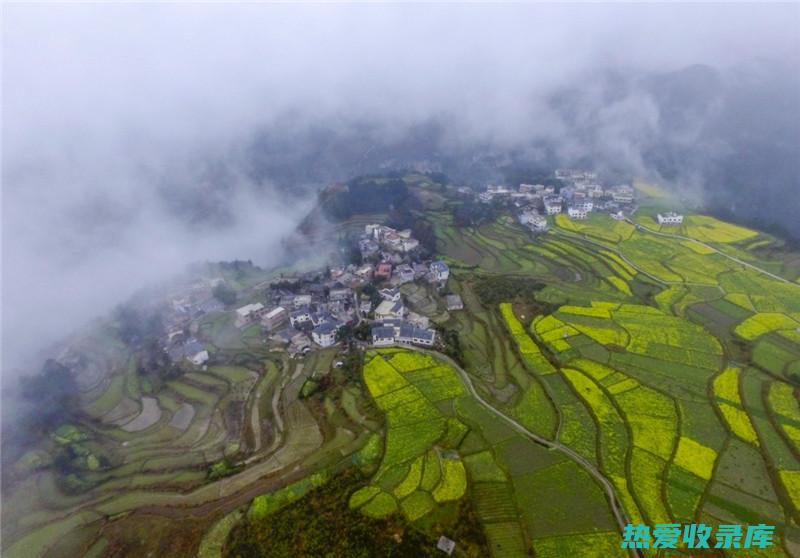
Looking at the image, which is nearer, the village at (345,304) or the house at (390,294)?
the village at (345,304)

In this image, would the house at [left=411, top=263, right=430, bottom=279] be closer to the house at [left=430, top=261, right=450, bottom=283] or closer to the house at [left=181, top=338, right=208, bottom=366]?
the house at [left=430, top=261, right=450, bottom=283]

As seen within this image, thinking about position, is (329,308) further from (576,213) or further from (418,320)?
(576,213)

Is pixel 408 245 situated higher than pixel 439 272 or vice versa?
pixel 439 272

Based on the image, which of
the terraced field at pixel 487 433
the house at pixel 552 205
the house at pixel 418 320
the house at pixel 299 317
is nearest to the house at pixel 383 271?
the terraced field at pixel 487 433

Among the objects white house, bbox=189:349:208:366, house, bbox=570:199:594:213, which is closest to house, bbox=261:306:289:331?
white house, bbox=189:349:208:366

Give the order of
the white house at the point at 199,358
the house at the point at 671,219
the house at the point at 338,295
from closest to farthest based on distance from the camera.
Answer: the white house at the point at 199,358 → the house at the point at 338,295 → the house at the point at 671,219

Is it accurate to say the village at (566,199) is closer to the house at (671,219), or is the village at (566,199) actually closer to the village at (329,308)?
the house at (671,219)

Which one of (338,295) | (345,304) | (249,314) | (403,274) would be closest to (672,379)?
(403,274)
